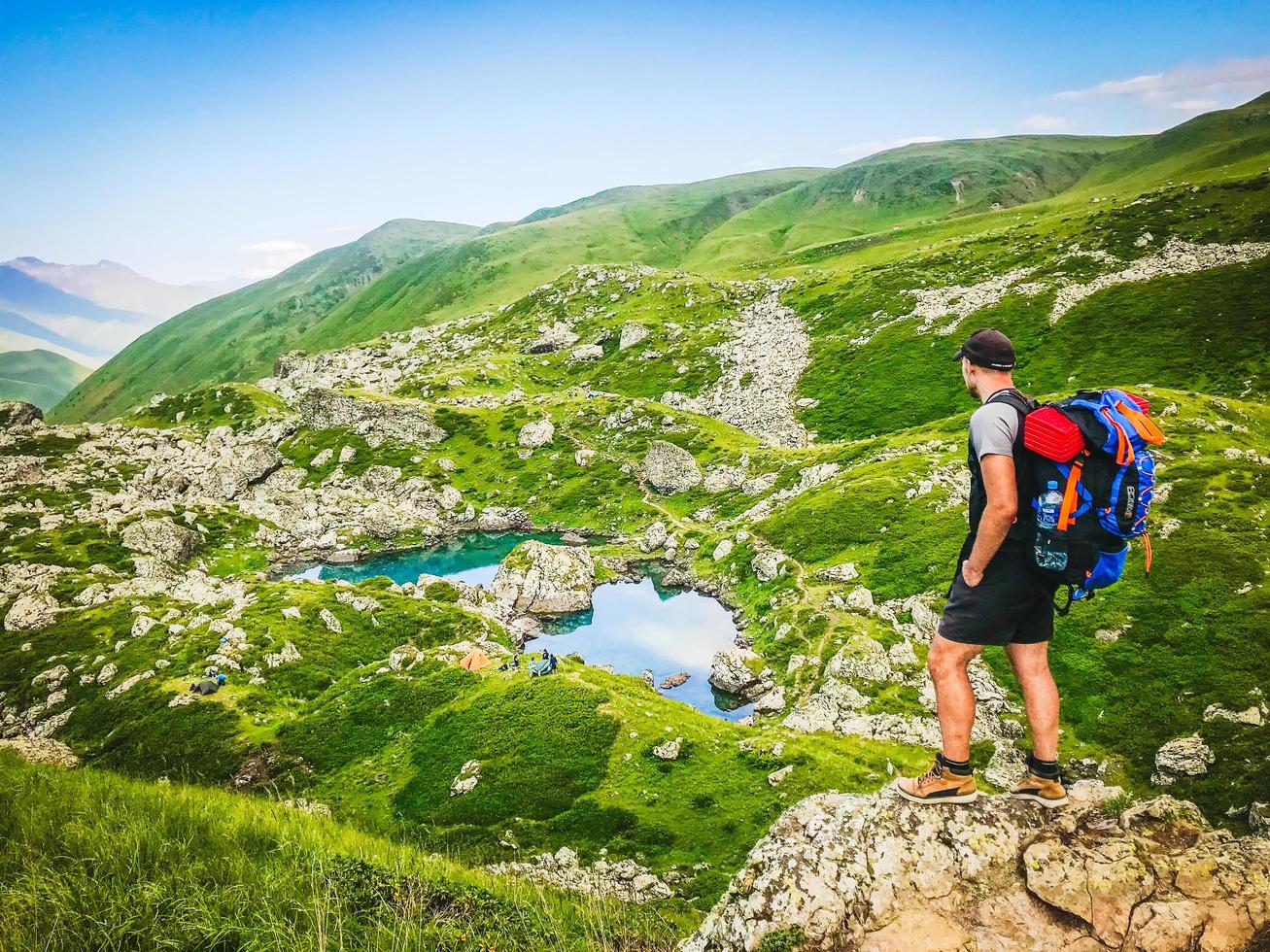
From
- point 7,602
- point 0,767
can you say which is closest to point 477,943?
point 0,767

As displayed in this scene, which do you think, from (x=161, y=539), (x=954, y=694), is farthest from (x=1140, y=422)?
(x=161, y=539)

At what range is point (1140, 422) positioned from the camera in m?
7.34

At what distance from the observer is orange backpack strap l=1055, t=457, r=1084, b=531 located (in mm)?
7406

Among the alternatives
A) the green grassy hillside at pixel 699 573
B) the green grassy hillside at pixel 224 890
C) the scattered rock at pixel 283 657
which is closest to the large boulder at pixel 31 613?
the green grassy hillside at pixel 699 573

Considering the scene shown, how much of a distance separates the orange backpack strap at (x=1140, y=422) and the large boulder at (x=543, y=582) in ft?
190

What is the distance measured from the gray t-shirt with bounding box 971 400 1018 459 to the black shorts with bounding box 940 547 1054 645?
1397 millimetres

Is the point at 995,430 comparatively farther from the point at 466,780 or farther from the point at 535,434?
the point at 535,434

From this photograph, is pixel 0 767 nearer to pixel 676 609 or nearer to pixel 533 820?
pixel 533 820

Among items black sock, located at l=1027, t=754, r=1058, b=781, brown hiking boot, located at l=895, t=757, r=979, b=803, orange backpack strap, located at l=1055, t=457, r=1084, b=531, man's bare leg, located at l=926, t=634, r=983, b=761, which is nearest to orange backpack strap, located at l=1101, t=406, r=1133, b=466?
orange backpack strap, located at l=1055, t=457, r=1084, b=531

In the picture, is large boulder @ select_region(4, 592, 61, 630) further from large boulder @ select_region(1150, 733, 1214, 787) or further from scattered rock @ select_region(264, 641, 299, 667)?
large boulder @ select_region(1150, 733, 1214, 787)

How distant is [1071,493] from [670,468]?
7779 cm

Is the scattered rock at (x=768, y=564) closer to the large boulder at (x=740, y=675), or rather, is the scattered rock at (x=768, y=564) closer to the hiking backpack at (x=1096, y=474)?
the large boulder at (x=740, y=675)

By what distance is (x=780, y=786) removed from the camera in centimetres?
2530

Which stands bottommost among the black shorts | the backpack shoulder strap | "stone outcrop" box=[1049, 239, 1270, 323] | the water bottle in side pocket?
the black shorts
